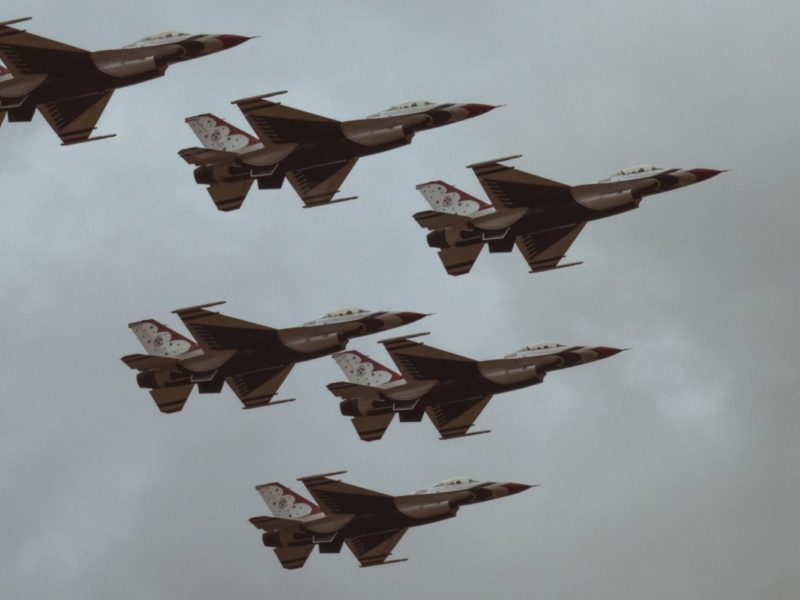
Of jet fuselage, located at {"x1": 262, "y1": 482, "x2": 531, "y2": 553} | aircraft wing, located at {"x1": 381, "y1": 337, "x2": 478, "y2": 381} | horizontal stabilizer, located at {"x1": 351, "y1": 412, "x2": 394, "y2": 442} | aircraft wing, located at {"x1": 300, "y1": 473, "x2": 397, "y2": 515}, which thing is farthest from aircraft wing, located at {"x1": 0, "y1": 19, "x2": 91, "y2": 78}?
jet fuselage, located at {"x1": 262, "y1": 482, "x2": 531, "y2": 553}

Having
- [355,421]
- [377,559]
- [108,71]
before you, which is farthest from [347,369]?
[108,71]

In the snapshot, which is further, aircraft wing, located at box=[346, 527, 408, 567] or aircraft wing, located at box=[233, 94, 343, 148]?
aircraft wing, located at box=[346, 527, 408, 567]

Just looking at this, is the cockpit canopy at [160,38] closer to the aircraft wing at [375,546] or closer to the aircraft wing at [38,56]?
the aircraft wing at [38,56]

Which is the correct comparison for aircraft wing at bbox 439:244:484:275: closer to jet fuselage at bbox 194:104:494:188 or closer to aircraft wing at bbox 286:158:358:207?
aircraft wing at bbox 286:158:358:207

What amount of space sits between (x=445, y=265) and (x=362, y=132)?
28.3ft

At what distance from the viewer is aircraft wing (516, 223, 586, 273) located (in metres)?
98.1

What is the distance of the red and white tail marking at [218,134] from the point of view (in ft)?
323

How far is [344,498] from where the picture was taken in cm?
10156

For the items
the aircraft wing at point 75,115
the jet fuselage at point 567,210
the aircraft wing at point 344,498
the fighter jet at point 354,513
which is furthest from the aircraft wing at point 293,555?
the aircraft wing at point 75,115

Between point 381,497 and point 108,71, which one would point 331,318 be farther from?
point 108,71

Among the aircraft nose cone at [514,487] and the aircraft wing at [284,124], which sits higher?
the aircraft wing at [284,124]

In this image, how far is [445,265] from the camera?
9781cm

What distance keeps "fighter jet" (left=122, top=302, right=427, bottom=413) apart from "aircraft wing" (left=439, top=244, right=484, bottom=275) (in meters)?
3.01

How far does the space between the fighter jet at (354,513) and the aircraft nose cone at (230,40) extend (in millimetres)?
24394
